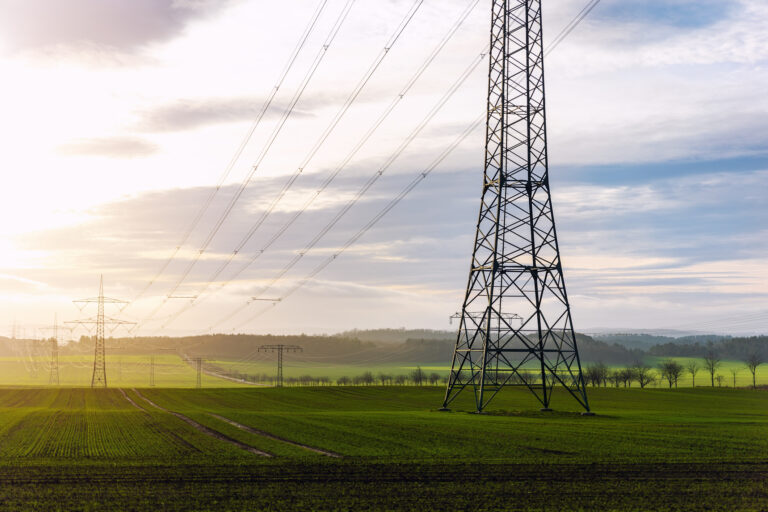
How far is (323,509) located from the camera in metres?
22.7

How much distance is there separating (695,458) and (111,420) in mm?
44732

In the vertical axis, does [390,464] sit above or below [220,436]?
above

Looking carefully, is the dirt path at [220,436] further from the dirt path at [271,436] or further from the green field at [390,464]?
the dirt path at [271,436]

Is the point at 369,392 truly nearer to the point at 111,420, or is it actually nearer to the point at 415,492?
the point at 111,420

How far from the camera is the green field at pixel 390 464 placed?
24297 mm

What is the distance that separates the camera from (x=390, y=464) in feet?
104

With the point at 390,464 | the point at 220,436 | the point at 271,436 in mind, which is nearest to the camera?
the point at 390,464

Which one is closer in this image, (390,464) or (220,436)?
(390,464)

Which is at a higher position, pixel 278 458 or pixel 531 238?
pixel 531 238

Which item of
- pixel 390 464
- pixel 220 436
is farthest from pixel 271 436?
pixel 390 464

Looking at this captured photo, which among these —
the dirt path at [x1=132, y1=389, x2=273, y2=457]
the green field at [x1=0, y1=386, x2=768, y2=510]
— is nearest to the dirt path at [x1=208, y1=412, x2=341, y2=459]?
the green field at [x1=0, y1=386, x2=768, y2=510]

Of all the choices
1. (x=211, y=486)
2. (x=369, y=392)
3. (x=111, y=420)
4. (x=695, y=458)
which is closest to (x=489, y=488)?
(x=211, y=486)

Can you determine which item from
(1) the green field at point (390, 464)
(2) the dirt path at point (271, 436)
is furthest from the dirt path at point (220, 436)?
(2) the dirt path at point (271, 436)

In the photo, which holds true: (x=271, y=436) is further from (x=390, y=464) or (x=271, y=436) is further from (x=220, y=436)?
(x=390, y=464)
